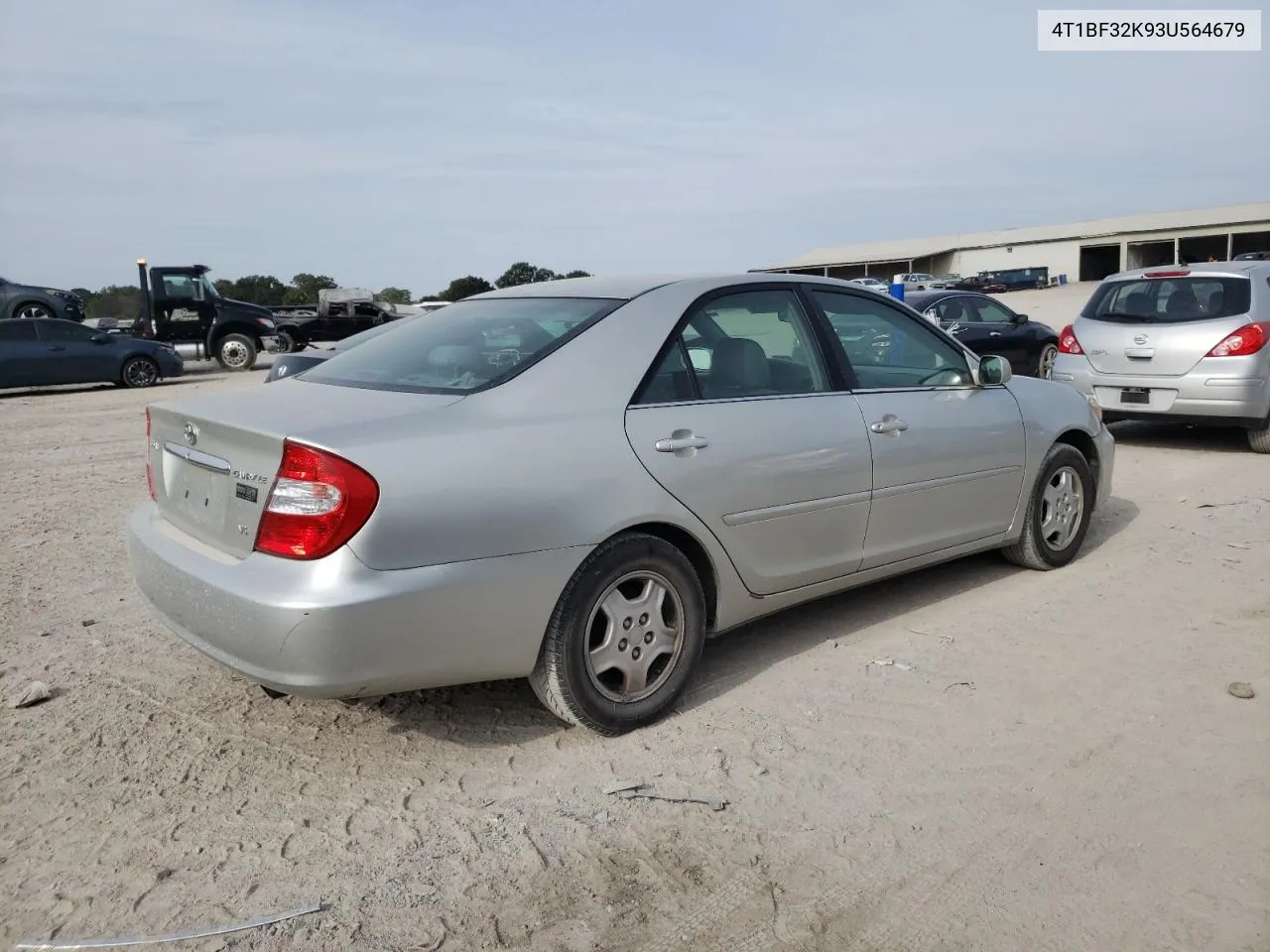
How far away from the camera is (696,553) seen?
3908 millimetres

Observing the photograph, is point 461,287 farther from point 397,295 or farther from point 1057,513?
point 1057,513

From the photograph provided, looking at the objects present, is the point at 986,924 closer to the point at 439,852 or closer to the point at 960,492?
the point at 439,852

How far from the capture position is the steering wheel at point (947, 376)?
4.95m

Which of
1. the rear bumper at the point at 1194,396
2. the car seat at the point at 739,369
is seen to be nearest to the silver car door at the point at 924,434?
the car seat at the point at 739,369

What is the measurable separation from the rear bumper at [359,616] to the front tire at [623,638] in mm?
83

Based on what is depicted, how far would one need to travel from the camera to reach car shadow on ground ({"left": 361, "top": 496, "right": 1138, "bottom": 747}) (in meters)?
3.85

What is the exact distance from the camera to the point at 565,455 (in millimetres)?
3473

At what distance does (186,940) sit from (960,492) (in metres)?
3.64

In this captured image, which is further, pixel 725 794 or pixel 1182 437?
pixel 1182 437

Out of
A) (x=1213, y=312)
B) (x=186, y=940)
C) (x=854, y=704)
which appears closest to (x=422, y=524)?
(x=186, y=940)

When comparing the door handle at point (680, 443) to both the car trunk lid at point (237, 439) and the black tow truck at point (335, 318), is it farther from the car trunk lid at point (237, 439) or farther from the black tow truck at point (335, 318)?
the black tow truck at point (335, 318)

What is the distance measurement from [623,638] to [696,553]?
45 centimetres

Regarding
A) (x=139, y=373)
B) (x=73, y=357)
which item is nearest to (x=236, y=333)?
(x=139, y=373)

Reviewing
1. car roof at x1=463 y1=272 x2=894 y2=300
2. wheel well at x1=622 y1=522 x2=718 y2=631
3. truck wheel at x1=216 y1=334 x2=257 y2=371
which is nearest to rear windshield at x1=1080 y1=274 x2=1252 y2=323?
car roof at x1=463 y1=272 x2=894 y2=300
